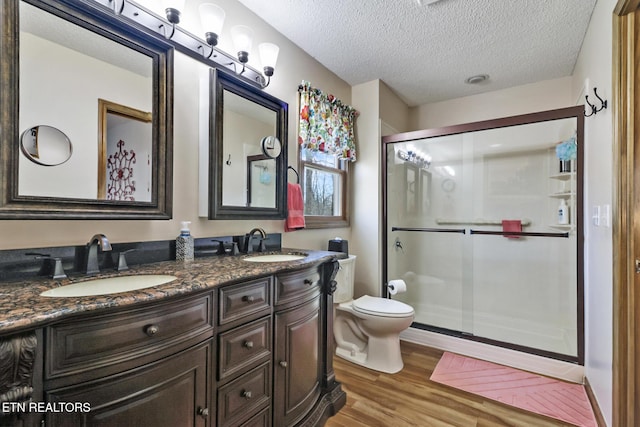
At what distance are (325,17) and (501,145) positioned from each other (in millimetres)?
2020

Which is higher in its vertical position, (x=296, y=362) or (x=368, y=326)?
(x=296, y=362)

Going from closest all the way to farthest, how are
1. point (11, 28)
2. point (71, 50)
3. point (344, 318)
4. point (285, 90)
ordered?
point (11, 28) → point (71, 50) → point (285, 90) → point (344, 318)

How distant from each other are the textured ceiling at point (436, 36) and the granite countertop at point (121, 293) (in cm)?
159

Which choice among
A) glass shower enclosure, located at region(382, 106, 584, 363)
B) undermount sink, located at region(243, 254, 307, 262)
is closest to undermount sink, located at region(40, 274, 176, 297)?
undermount sink, located at region(243, 254, 307, 262)

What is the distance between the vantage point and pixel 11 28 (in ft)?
3.32

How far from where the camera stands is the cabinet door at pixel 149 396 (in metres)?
0.75

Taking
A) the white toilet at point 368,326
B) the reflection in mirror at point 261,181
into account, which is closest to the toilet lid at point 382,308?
the white toilet at point 368,326

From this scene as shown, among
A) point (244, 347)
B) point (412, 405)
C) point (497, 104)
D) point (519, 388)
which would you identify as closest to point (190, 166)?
point (244, 347)

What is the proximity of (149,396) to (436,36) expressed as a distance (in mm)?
2567

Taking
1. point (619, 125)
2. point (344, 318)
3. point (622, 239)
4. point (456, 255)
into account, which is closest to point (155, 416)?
point (344, 318)

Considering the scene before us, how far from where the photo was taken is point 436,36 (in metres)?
2.16

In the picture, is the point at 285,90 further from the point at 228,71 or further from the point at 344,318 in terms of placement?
the point at 344,318

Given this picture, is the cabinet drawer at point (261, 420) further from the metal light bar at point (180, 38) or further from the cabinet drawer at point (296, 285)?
the metal light bar at point (180, 38)

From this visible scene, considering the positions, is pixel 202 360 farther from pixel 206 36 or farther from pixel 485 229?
pixel 485 229
